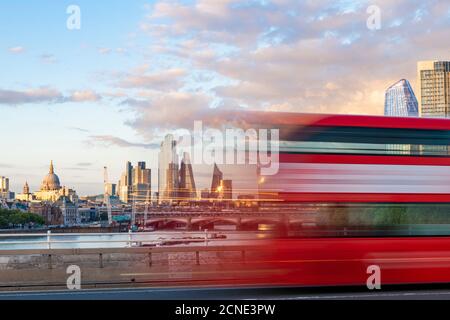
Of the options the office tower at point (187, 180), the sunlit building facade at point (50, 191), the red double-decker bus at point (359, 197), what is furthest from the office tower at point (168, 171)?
the sunlit building facade at point (50, 191)

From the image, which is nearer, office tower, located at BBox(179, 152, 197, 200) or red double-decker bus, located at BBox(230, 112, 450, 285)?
office tower, located at BBox(179, 152, 197, 200)

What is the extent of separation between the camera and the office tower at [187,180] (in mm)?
12062

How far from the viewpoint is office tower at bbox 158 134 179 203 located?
39.6 feet

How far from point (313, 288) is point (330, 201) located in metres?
2.17

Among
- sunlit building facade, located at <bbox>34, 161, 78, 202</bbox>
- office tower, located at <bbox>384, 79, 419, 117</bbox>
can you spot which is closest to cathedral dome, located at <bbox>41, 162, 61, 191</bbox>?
sunlit building facade, located at <bbox>34, 161, 78, 202</bbox>

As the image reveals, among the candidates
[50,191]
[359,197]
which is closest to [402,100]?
[359,197]

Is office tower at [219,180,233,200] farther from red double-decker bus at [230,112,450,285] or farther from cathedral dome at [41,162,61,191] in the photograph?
cathedral dome at [41,162,61,191]

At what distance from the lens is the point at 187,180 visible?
12.2 m

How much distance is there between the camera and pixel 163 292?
46.5 feet

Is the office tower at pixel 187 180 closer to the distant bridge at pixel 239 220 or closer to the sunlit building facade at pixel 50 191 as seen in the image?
the distant bridge at pixel 239 220

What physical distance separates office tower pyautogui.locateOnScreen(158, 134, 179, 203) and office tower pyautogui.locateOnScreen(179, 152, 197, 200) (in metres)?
0.11

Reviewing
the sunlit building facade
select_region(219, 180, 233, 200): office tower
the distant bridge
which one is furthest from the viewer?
the sunlit building facade
